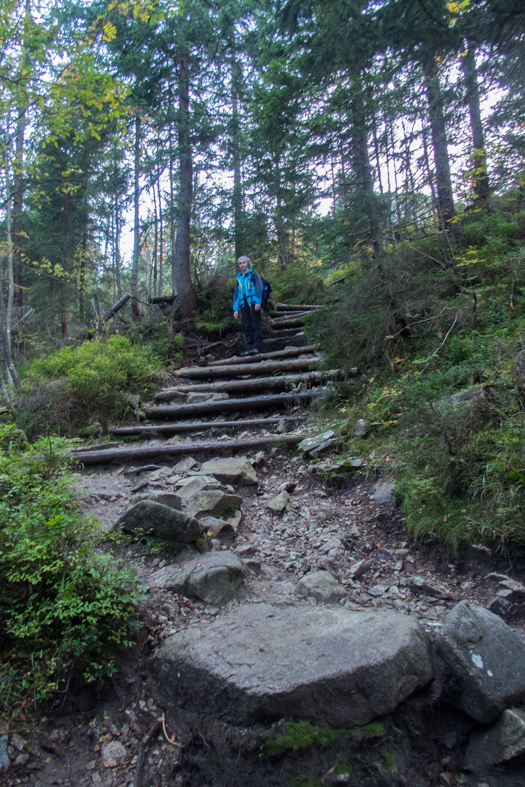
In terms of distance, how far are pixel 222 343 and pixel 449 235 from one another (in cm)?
634

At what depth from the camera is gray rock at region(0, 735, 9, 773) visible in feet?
5.87

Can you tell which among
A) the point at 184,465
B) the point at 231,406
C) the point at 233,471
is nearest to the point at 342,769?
the point at 233,471

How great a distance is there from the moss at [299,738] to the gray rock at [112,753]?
72 cm

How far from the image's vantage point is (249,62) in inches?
526

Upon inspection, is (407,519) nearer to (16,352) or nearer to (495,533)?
(495,533)

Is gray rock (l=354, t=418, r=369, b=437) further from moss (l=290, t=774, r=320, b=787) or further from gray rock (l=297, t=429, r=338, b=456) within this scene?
moss (l=290, t=774, r=320, b=787)

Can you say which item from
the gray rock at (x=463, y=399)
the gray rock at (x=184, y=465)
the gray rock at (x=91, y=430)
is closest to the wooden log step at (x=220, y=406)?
the gray rock at (x=91, y=430)

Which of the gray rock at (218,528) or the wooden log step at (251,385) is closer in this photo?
the gray rock at (218,528)

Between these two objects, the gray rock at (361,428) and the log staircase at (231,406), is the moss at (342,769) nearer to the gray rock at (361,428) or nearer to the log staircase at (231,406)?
the gray rock at (361,428)

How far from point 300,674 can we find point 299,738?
247 mm

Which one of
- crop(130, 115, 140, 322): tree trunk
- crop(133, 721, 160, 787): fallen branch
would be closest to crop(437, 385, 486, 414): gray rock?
crop(133, 721, 160, 787): fallen branch

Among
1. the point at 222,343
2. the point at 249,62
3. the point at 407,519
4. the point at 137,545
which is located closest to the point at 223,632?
the point at 137,545

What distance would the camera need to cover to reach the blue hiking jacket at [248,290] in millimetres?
10141

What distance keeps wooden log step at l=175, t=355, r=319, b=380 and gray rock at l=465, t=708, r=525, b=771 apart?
7.02 meters
